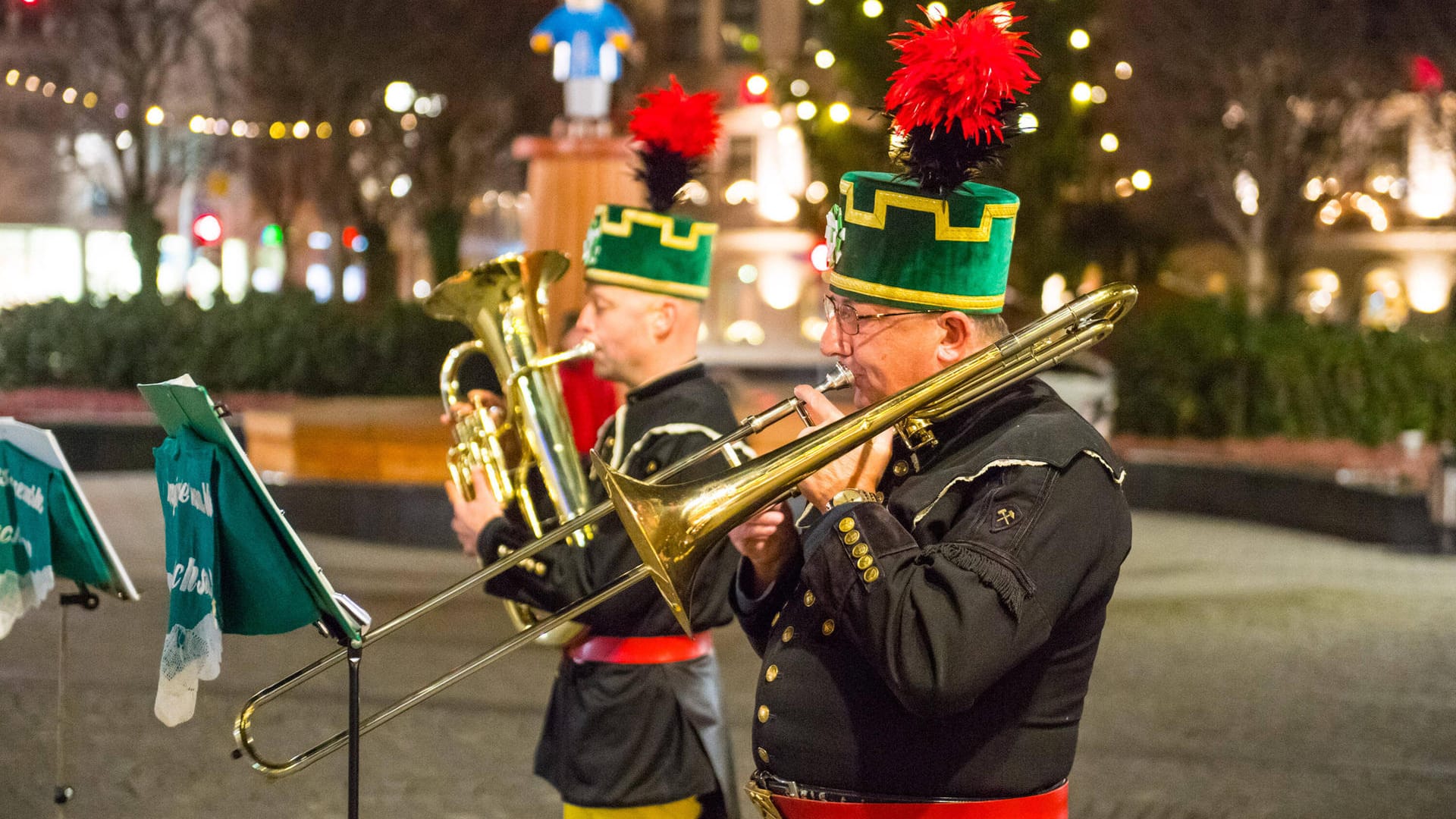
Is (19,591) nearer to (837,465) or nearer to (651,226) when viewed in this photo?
(651,226)

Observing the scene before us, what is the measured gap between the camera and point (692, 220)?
4.31m

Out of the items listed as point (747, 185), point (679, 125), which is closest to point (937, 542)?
point (679, 125)

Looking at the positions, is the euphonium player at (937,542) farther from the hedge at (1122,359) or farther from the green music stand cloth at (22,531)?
the hedge at (1122,359)

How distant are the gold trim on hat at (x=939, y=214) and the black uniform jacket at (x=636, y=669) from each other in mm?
1129

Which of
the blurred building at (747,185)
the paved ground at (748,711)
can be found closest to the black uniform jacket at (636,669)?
the paved ground at (748,711)

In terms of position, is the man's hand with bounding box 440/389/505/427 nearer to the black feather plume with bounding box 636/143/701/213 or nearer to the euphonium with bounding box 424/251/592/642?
the euphonium with bounding box 424/251/592/642

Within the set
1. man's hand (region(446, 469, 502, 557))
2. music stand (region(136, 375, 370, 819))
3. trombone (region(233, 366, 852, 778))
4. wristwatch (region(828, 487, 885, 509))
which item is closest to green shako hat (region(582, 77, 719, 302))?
man's hand (region(446, 469, 502, 557))

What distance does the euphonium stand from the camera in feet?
13.1

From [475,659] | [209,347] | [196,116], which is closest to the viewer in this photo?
[475,659]

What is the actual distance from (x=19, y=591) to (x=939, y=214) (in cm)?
261

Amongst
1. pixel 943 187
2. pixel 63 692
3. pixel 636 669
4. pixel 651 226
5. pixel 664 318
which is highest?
pixel 943 187

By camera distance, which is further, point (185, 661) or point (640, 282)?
point (640, 282)

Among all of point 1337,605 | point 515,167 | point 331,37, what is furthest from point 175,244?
point 1337,605

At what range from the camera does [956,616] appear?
2467 mm
